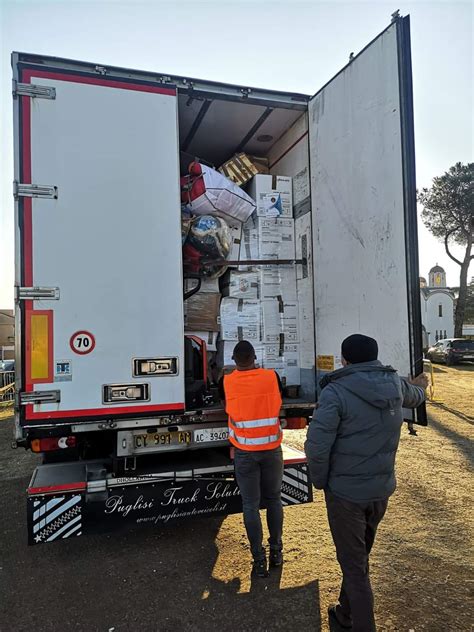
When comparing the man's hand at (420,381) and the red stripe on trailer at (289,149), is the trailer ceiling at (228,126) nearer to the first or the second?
the red stripe on trailer at (289,149)

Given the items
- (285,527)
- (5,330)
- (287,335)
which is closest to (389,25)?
(287,335)

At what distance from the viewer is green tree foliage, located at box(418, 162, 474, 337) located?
2627 centimetres

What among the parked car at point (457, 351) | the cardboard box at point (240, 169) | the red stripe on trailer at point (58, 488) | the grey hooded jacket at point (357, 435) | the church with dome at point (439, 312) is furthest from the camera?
the church with dome at point (439, 312)

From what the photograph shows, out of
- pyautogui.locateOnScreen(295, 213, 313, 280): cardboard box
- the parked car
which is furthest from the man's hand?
the parked car

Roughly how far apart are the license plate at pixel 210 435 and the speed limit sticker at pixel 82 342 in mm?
1046

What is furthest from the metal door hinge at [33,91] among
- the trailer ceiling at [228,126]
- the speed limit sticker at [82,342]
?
the speed limit sticker at [82,342]

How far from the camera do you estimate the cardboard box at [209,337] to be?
4270 mm

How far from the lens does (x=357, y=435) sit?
2.45 metres

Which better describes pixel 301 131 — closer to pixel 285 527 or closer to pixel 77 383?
pixel 77 383

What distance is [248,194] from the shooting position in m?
4.65

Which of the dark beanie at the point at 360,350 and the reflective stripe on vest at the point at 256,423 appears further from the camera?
the reflective stripe on vest at the point at 256,423

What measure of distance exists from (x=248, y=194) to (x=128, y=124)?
1570 mm

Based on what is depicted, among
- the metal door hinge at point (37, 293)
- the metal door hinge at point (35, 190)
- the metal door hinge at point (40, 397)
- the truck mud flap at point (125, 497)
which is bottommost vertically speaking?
the truck mud flap at point (125, 497)

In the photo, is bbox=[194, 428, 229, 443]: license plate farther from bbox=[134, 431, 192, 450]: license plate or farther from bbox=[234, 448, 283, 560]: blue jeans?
bbox=[234, 448, 283, 560]: blue jeans
